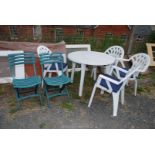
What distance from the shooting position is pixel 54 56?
3631 millimetres

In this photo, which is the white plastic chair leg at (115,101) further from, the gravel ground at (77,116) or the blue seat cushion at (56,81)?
the blue seat cushion at (56,81)

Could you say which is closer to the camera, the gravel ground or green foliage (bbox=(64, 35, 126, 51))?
the gravel ground

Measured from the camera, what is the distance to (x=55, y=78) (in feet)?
11.5

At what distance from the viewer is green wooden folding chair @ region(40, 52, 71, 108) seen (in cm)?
335

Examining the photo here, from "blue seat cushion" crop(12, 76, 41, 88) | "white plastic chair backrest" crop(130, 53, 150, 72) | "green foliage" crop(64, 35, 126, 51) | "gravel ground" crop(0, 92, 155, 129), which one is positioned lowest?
"gravel ground" crop(0, 92, 155, 129)

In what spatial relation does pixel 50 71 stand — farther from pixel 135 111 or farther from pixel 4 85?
pixel 135 111

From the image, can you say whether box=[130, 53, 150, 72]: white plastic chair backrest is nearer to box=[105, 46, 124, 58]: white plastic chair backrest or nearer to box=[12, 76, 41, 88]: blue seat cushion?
box=[105, 46, 124, 58]: white plastic chair backrest

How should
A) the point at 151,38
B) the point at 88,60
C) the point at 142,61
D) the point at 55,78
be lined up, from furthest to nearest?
1. the point at 151,38
2. the point at 142,61
3. the point at 88,60
4. the point at 55,78

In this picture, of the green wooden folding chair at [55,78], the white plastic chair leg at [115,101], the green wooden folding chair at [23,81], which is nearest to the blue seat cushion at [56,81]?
the green wooden folding chair at [55,78]

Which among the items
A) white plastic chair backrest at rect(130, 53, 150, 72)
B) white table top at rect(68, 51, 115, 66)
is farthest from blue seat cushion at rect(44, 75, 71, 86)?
white plastic chair backrest at rect(130, 53, 150, 72)

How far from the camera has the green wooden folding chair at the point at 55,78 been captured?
3.35 metres

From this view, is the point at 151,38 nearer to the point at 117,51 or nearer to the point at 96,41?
the point at 96,41

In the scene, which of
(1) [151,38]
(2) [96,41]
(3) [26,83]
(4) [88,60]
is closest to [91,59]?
(4) [88,60]

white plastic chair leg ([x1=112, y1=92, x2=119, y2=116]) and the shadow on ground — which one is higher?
white plastic chair leg ([x1=112, y1=92, x2=119, y2=116])
